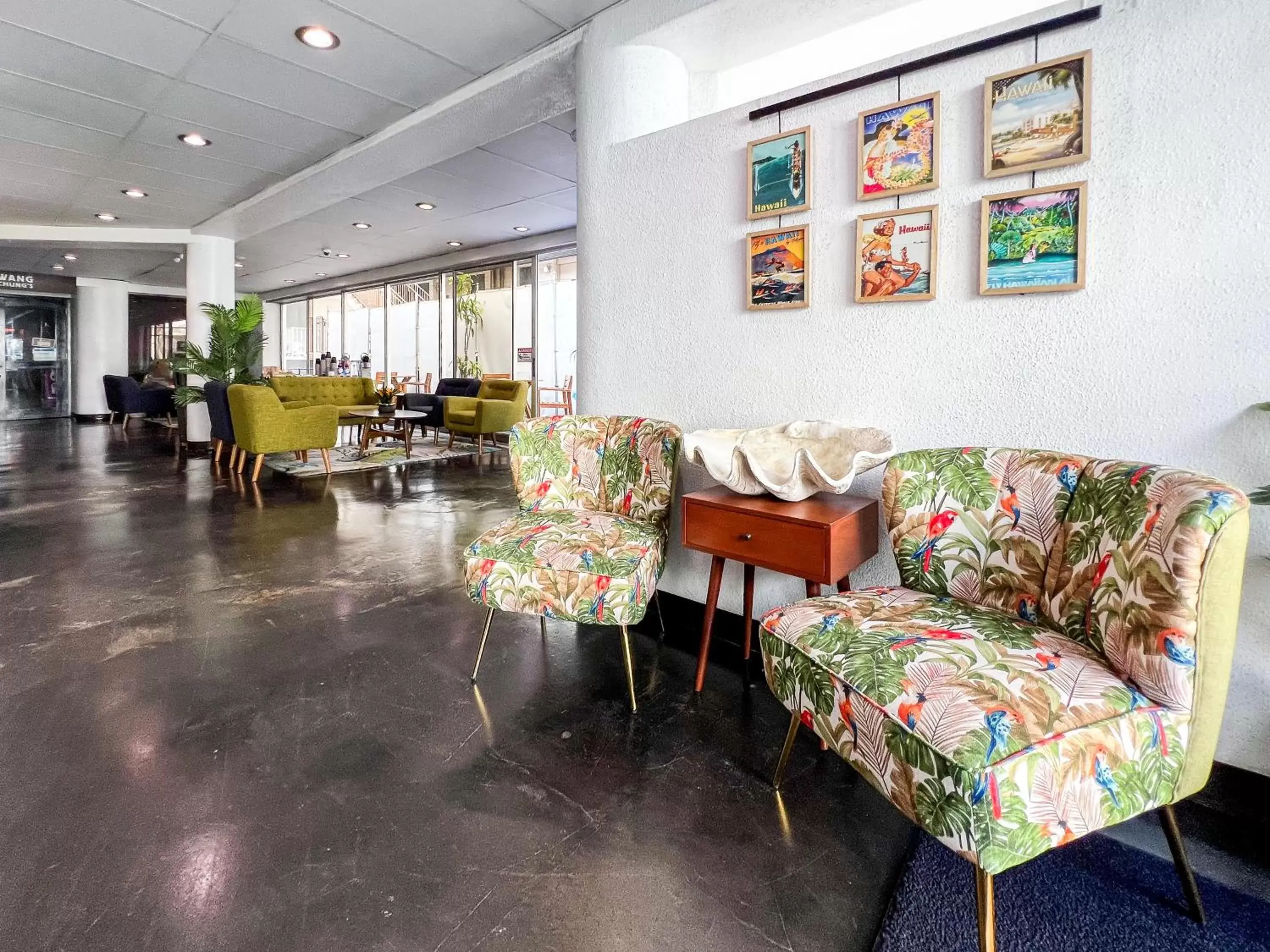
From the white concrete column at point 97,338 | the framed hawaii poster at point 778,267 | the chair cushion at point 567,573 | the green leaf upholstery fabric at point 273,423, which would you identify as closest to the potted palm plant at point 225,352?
the green leaf upholstery fabric at point 273,423

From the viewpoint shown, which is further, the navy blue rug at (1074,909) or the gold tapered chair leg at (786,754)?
the gold tapered chair leg at (786,754)

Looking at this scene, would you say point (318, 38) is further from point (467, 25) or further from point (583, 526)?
point (583, 526)

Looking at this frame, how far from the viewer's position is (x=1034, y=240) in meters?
1.90

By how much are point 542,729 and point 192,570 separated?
8.52ft

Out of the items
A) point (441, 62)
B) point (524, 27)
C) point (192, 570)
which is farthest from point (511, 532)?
point (441, 62)

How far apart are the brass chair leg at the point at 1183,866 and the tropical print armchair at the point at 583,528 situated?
1.33 metres

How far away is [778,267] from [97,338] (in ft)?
49.5

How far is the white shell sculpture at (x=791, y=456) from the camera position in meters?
1.99

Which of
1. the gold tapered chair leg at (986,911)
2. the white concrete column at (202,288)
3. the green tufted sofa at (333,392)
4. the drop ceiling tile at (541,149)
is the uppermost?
the drop ceiling tile at (541,149)

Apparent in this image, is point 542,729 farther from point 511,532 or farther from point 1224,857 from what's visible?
point 1224,857

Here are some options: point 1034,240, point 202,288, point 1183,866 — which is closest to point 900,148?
point 1034,240

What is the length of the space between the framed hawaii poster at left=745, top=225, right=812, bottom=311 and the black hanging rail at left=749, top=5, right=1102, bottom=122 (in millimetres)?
425

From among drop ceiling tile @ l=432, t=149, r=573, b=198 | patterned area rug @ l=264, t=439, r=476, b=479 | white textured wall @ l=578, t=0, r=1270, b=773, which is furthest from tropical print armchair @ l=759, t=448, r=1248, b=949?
patterned area rug @ l=264, t=439, r=476, b=479

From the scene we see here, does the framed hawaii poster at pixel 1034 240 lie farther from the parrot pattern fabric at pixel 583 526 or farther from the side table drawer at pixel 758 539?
the parrot pattern fabric at pixel 583 526
